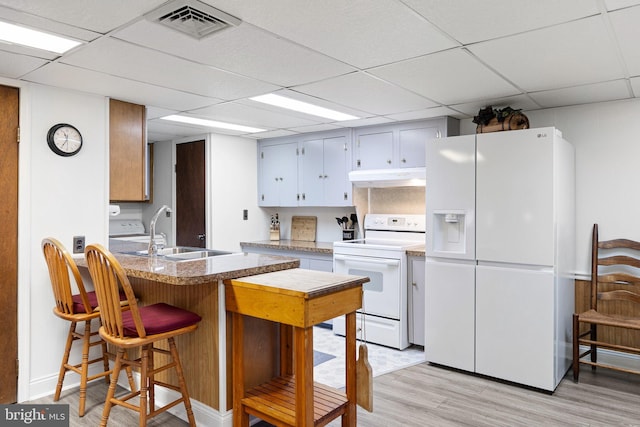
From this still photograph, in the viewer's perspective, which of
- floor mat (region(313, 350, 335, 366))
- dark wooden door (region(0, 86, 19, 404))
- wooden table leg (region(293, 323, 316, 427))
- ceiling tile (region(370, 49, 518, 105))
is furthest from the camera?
floor mat (region(313, 350, 335, 366))

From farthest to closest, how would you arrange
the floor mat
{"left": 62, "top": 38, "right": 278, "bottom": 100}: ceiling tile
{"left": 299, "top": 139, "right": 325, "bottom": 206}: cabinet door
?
{"left": 299, "top": 139, "right": 325, "bottom": 206}: cabinet door
the floor mat
{"left": 62, "top": 38, "right": 278, "bottom": 100}: ceiling tile

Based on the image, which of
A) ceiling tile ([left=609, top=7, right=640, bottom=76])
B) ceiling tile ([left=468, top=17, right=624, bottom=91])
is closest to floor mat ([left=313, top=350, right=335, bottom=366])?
ceiling tile ([left=468, top=17, right=624, bottom=91])

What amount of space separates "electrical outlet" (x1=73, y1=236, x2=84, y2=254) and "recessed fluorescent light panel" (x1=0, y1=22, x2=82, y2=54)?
53.2 inches

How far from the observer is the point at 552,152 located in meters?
2.91

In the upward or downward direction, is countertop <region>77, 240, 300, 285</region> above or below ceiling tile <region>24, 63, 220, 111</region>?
below

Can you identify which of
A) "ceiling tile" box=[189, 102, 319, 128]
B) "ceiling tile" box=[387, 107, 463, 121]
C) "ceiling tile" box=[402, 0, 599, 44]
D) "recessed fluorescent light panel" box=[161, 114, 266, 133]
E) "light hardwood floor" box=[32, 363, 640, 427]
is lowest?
"light hardwood floor" box=[32, 363, 640, 427]

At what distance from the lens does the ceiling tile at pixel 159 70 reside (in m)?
2.28

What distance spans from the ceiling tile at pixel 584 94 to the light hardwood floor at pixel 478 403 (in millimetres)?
2107

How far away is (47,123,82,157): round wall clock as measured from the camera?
2.93 metres

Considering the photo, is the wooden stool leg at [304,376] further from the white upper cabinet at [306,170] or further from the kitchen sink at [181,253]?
the white upper cabinet at [306,170]

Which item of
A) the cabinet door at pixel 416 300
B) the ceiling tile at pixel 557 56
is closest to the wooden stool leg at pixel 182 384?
the cabinet door at pixel 416 300

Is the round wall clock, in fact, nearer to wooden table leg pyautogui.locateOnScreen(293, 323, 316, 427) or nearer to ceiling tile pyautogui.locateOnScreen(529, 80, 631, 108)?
wooden table leg pyautogui.locateOnScreen(293, 323, 316, 427)

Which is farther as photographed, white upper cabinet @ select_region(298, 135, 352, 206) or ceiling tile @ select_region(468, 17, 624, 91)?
white upper cabinet @ select_region(298, 135, 352, 206)

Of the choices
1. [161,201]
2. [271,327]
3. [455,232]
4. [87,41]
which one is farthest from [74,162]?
[455,232]
